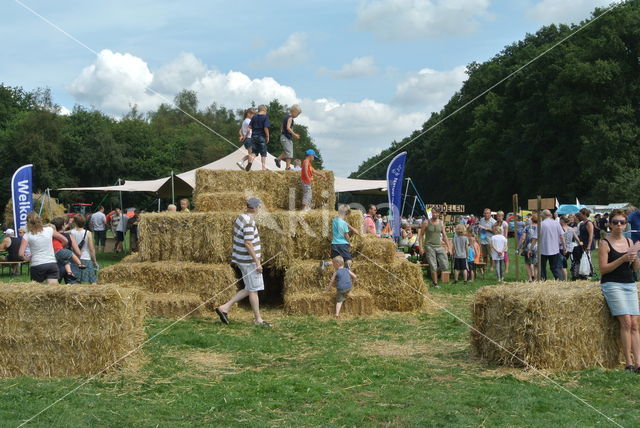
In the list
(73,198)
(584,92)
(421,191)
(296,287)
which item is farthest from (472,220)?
(421,191)

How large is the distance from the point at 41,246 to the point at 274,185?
567 cm

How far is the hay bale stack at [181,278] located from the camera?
11.4 m

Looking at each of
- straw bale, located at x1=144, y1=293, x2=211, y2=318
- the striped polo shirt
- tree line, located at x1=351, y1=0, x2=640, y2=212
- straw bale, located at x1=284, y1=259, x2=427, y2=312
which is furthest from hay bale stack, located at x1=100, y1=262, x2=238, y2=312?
tree line, located at x1=351, y1=0, x2=640, y2=212

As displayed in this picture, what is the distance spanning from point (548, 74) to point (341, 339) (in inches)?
1628

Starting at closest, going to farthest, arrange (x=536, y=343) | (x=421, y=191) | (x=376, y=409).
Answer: (x=376, y=409), (x=536, y=343), (x=421, y=191)

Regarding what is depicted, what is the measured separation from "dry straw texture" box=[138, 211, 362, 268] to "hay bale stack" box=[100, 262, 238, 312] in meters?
0.39

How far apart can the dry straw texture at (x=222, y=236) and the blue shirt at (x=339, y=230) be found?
0.35 meters

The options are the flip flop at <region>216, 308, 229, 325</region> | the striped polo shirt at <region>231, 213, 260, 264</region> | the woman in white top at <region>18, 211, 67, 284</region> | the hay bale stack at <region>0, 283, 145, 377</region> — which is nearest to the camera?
the hay bale stack at <region>0, 283, 145, 377</region>

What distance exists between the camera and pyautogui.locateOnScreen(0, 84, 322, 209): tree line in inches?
2418

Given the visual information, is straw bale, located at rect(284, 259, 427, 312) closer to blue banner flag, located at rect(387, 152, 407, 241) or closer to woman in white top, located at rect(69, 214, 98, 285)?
woman in white top, located at rect(69, 214, 98, 285)

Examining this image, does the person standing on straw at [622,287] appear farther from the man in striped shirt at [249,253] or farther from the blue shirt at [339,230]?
the blue shirt at [339,230]

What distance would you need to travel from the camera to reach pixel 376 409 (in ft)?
18.5

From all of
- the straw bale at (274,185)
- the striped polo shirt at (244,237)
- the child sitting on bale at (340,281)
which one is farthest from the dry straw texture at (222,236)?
the striped polo shirt at (244,237)

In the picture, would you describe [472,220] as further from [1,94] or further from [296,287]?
[1,94]
